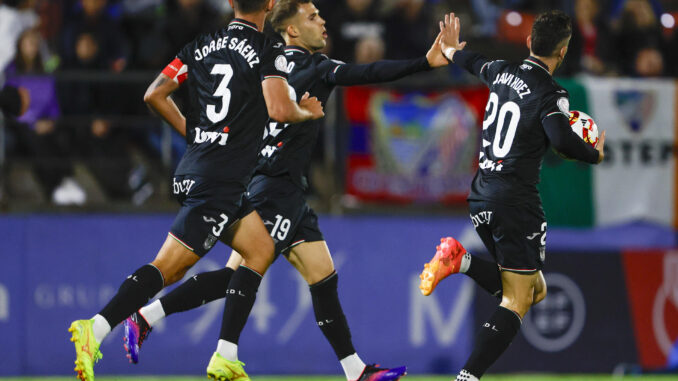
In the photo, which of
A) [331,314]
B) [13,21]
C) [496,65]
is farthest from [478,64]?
[13,21]

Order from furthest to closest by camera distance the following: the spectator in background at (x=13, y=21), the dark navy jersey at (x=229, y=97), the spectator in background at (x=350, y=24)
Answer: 1. the spectator in background at (x=350, y=24)
2. the spectator in background at (x=13, y=21)
3. the dark navy jersey at (x=229, y=97)

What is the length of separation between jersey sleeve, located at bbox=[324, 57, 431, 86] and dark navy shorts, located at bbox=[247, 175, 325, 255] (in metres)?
0.73

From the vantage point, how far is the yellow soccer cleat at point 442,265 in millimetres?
6522

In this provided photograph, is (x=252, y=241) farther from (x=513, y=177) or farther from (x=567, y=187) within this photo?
(x=567, y=187)

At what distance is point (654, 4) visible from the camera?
39.5 ft

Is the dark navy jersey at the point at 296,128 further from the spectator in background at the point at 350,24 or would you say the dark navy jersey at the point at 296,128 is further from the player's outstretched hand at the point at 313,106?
the spectator in background at the point at 350,24

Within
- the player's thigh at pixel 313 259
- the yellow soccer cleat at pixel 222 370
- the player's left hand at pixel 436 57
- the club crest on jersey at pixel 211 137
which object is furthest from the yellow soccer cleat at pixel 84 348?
the player's left hand at pixel 436 57

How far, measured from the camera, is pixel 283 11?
6812mm

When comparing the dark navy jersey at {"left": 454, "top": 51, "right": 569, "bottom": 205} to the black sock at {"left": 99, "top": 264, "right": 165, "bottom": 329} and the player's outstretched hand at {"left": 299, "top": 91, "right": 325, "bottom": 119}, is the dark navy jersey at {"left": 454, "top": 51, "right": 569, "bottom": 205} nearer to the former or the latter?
the player's outstretched hand at {"left": 299, "top": 91, "right": 325, "bottom": 119}

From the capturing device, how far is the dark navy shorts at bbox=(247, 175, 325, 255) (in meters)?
6.65

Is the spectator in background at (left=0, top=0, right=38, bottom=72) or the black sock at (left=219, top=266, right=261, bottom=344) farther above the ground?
the spectator in background at (left=0, top=0, right=38, bottom=72)

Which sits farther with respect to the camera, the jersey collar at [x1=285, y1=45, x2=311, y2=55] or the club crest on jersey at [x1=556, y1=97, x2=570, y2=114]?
the jersey collar at [x1=285, y1=45, x2=311, y2=55]

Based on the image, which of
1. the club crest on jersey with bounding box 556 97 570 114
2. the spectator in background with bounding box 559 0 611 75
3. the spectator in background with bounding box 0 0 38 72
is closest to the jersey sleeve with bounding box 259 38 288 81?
the club crest on jersey with bounding box 556 97 570 114

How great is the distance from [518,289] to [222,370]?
182 cm
